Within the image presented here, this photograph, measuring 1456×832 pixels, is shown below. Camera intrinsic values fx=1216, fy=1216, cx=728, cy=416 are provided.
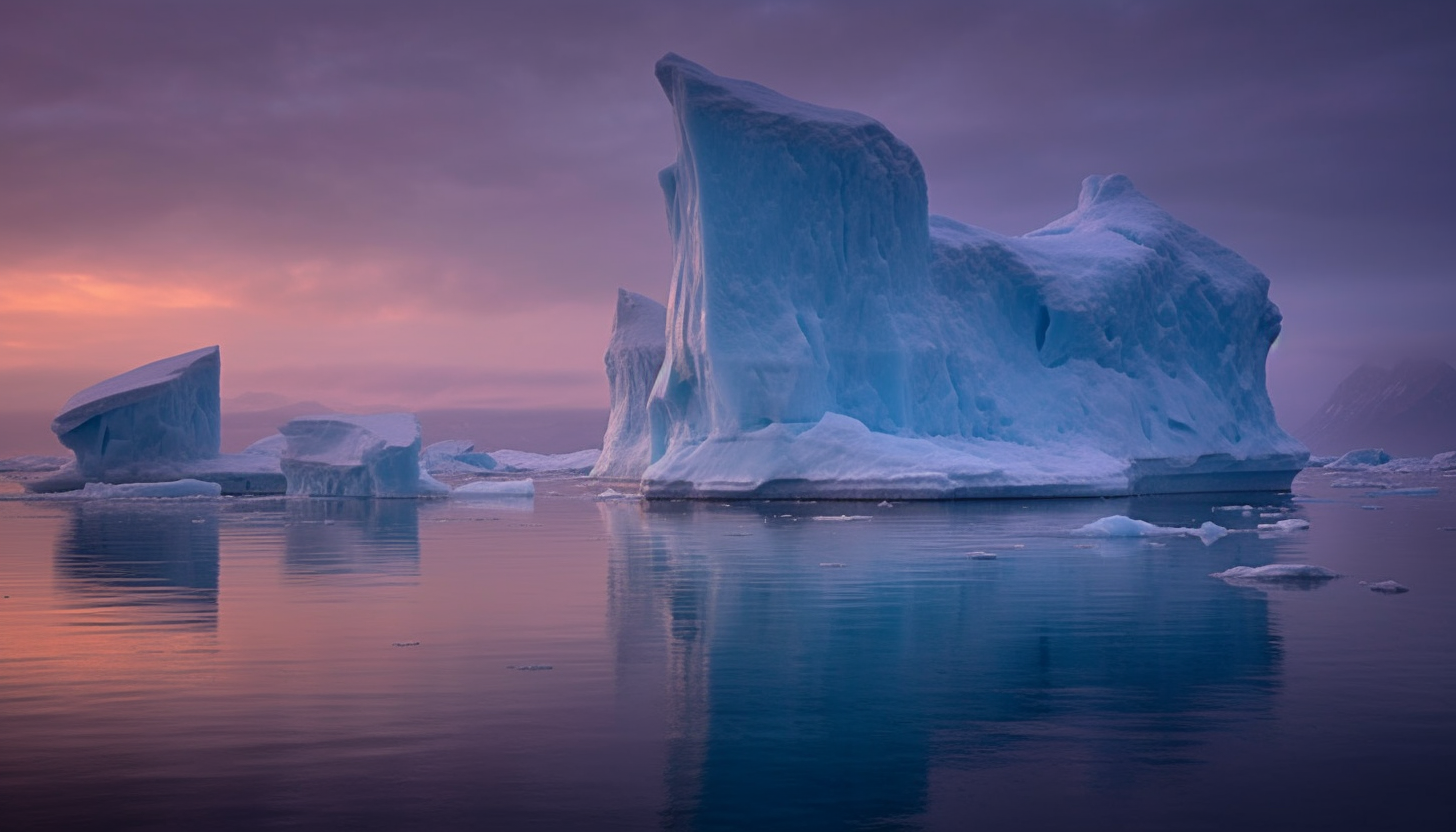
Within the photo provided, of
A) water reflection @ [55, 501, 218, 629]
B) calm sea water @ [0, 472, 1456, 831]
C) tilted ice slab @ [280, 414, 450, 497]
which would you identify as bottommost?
calm sea water @ [0, 472, 1456, 831]

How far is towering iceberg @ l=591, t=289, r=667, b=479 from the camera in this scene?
1740 inches

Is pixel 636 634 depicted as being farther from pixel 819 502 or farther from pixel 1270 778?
pixel 819 502

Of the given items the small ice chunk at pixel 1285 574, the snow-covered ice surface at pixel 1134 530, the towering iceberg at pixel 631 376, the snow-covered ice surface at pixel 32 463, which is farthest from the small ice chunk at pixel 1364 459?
the snow-covered ice surface at pixel 32 463

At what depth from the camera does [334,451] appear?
3061 centimetres

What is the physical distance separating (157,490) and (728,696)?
2926 centimetres

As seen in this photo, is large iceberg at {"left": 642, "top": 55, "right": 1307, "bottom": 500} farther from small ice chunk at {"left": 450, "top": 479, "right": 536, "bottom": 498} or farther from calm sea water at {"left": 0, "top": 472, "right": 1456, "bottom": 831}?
calm sea water at {"left": 0, "top": 472, "right": 1456, "bottom": 831}

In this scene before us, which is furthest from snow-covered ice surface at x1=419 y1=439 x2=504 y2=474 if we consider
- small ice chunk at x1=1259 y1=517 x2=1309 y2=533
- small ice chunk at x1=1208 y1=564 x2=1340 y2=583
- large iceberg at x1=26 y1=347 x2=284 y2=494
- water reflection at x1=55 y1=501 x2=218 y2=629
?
small ice chunk at x1=1208 y1=564 x2=1340 y2=583

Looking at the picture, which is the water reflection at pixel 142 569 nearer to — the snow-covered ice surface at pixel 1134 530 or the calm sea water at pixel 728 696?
the calm sea water at pixel 728 696

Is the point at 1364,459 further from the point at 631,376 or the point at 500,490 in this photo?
the point at 500,490

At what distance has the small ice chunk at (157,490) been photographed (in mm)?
30906

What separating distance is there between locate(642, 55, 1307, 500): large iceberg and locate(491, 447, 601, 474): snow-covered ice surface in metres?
34.9

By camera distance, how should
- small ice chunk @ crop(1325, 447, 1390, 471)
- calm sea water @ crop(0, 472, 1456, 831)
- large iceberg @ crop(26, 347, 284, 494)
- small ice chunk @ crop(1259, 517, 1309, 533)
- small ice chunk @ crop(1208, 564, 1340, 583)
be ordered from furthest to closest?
small ice chunk @ crop(1325, 447, 1390, 471) < large iceberg @ crop(26, 347, 284, 494) < small ice chunk @ crop(1259, 517, 1309, 533) < small ice chunk @ crop(1208, 564, 1340, 583) < calm sea water @ crop(0, 472, 1456, 831)

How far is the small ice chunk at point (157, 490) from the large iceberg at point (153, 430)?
1.97 m

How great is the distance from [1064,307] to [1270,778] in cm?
2756
